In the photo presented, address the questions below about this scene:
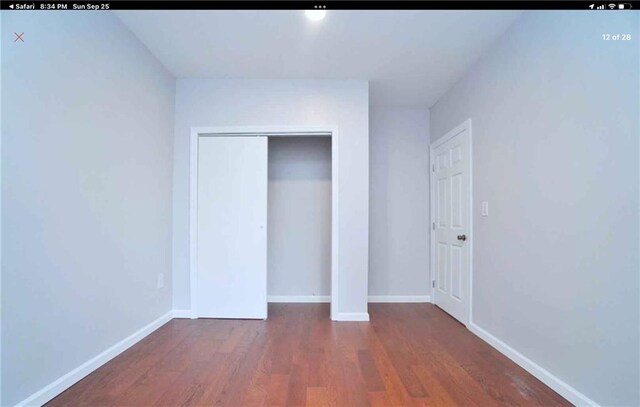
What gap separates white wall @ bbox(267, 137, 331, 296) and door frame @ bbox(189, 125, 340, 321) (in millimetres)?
660

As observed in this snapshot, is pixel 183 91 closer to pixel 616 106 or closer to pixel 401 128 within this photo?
pixel 401 128

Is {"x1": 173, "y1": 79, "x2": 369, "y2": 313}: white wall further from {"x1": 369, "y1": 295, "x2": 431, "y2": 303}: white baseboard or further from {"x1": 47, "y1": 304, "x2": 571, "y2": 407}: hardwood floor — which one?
{"x1": 369, "y1": 295, "x2": 431, "y2": 303}: white baseboard

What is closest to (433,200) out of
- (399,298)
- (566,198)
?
(399,298)

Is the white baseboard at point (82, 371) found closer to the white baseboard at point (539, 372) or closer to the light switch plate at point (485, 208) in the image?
the white baseboard at point (539, 372)

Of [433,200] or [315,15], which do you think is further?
[433,200]

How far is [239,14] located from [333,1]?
93cm

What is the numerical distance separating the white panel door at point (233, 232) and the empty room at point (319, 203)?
0.9 inches

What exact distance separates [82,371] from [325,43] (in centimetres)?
275

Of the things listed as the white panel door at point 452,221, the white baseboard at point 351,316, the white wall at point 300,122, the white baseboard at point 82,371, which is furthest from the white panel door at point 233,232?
the white panel door at point 452,221

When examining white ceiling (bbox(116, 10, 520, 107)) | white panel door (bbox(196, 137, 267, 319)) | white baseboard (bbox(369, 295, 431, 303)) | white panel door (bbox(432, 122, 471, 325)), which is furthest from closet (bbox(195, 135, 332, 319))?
white panel door (bbox(432, 122, 471, 325))

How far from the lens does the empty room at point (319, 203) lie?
4.40ft

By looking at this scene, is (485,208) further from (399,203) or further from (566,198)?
(399,203)

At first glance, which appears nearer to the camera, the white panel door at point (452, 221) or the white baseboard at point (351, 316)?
the white panel door at point (452, 221)

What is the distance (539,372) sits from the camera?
1.68m
